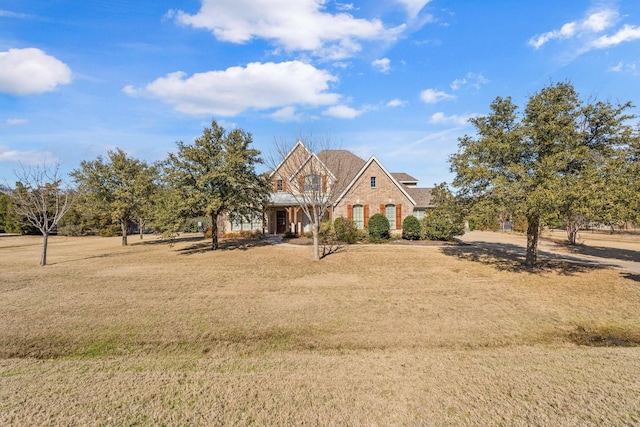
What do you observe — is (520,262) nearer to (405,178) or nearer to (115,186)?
(405,178)

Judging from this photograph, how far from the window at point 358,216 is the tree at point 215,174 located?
29.1ft

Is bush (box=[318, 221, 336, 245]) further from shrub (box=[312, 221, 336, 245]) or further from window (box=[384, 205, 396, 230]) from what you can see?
window (box=[384, 205, 396, 230])

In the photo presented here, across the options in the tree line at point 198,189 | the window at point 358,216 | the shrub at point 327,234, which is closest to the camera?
the tree line at point 198,189

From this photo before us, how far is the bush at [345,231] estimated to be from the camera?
23.2m

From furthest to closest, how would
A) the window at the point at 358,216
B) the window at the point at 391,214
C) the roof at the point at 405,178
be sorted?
the roof at the point at 405,178 → the window at the point at 358,216 → the window at the point at 391,214

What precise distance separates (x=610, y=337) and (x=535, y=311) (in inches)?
67.0

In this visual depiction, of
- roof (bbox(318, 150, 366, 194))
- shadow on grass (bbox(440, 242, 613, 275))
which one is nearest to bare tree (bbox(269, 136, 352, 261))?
roof (bbox(318, 150, 366, 194))

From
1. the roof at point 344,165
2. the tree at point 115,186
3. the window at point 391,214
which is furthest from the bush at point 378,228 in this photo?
the tree at point 115,186

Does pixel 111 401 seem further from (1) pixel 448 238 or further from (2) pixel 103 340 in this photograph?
(1) pixel 448 238

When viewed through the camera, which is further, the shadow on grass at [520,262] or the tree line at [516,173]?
the shadow on grass at [520,262]

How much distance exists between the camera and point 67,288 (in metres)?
11.2

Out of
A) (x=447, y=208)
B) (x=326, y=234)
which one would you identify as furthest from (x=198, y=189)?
(x=447, y=208)

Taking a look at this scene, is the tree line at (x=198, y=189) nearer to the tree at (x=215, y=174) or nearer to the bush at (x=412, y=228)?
the tree at (x=215, y=174)

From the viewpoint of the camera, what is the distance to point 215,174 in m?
18.8
